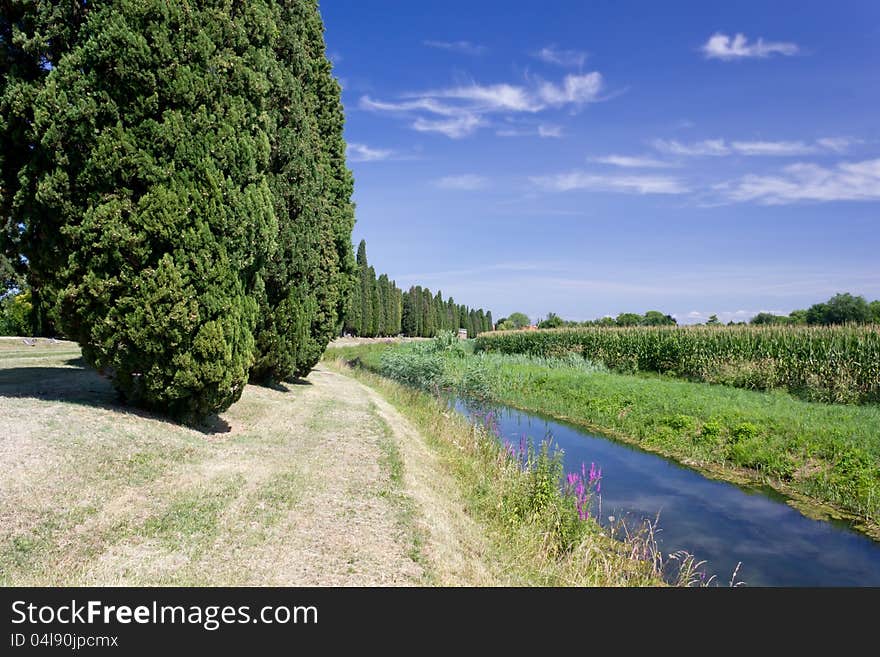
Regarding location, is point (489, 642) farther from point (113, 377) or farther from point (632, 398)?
point (632, 398)

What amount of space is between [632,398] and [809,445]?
19.5ft

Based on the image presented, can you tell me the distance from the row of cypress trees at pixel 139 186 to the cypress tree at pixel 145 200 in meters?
0.02

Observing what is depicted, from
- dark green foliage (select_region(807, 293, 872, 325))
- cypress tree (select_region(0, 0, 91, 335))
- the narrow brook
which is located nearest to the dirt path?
cypress tree (select_region(0, 0, 91, 335))

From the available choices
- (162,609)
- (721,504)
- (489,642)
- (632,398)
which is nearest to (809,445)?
(721,504)

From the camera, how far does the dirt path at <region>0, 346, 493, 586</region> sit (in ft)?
Result: 13.6

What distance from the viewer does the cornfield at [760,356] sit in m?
16.9

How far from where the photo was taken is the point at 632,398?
15.9 meters

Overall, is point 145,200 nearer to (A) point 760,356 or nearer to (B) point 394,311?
(A) point 760,356

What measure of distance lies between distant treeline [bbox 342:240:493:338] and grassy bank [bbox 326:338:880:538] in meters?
20.6

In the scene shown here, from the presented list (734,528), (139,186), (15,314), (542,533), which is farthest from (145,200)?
(15,314)

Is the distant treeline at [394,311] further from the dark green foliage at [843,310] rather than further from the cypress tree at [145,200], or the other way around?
the dark green foliage at [843,310]

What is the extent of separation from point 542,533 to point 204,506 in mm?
3677

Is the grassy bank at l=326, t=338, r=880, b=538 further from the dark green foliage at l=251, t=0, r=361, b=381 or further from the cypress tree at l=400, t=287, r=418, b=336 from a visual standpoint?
the cypress tree at l=400, t=287, r=418, b=336

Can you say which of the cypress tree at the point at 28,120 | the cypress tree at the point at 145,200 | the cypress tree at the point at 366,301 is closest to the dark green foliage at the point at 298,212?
the cypress tree at the point at 145,200
